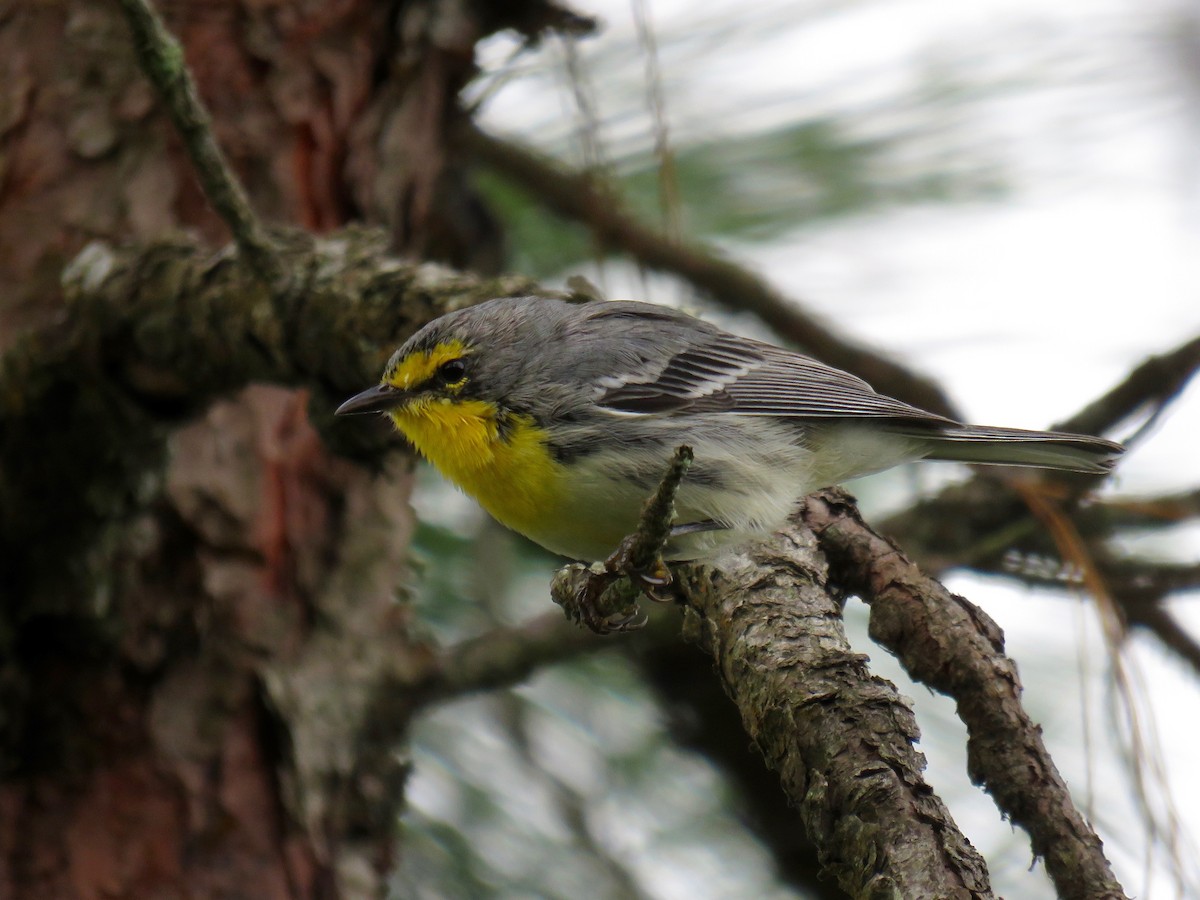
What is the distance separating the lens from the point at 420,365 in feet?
10.4

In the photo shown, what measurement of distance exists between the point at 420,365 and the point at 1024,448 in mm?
1579

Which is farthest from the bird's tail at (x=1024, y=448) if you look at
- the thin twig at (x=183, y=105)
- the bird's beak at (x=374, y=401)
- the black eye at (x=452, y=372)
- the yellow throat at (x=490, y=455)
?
the thin twig at (x=183, y=105)

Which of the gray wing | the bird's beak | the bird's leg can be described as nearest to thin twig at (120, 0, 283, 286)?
the bird's beak

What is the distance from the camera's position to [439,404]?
3.26 metres

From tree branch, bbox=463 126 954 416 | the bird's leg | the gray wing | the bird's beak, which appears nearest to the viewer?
the bird's leg

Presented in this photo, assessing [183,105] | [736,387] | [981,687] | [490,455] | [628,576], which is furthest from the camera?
[736,387]

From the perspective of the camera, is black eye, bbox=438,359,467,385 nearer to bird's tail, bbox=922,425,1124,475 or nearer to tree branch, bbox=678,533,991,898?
tree branch, bbox=678,533,991,898

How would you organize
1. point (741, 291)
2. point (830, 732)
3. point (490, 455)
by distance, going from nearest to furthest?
point (830, 732) < point (490, 455) < point (741, 291)

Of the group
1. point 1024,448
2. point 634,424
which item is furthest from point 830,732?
point 1024,448

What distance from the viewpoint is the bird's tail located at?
3168 mm

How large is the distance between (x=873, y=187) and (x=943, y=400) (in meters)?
1.00

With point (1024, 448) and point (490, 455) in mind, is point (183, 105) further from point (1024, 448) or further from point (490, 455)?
point (1024, 448)

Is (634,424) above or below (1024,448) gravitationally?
above

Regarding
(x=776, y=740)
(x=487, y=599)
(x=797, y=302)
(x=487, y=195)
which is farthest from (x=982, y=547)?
(x=487, y=195)
